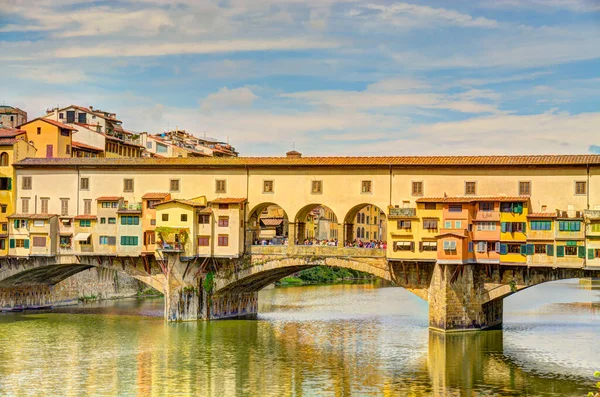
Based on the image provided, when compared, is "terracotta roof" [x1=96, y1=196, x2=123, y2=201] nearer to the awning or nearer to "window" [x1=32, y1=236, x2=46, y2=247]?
the awning

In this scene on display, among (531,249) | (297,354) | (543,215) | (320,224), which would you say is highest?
(320,224)

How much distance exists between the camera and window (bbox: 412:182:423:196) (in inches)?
2016

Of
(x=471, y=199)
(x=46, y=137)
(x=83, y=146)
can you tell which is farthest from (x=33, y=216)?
(x=471, y=199)

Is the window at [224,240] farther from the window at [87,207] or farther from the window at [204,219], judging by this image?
the window at [87,207]

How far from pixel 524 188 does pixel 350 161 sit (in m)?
9.37

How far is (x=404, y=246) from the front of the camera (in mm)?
50594

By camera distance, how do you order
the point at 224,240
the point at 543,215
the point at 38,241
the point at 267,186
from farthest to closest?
→ the point at 38,241 < the point at 267,186 < the point at 224,240 < the point at 543,215

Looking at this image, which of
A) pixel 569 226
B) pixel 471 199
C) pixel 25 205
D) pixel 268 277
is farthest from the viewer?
pixel 25 205

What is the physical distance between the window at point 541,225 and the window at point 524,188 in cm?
182

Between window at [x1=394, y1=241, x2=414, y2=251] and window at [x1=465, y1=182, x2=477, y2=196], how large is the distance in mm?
3976

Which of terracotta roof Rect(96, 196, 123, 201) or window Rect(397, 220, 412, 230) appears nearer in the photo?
window Rect(397, 220, 412, 230)

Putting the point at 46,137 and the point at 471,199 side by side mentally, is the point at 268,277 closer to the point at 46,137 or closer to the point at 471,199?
the point at 471,199

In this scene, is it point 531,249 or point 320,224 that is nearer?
point 531,249

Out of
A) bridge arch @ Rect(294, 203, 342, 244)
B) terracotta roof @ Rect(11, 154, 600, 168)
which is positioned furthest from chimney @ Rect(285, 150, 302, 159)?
bridge arch @ Rect(294, 203, 342, 244)
